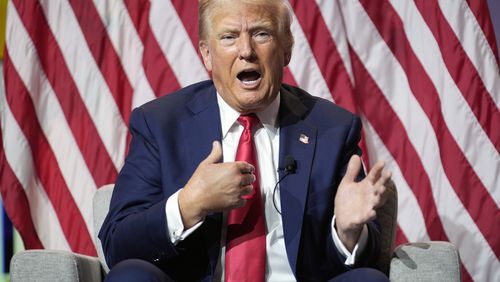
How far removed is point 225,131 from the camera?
6.71 ft

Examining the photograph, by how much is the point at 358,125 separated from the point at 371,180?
1.34ft

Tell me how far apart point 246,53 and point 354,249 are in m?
0.54

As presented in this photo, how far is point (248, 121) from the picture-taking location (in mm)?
2031

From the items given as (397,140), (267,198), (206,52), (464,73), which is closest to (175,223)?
(267,198)

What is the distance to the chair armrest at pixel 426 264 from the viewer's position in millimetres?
1824

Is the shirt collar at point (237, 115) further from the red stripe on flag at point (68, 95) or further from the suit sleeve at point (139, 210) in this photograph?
the red stripe on flag at point (68, 95)

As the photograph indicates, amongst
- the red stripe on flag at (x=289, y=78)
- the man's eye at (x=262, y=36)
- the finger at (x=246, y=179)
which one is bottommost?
the finger at (x=246, y=179)

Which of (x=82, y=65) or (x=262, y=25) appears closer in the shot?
(x=262, y=25)

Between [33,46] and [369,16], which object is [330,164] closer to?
[369,16]

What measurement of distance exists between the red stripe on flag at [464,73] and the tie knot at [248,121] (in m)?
0.98

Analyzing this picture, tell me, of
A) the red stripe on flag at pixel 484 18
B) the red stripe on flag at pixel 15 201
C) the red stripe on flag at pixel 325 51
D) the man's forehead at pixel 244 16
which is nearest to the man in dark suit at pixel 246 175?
the man's forehead at pixel 244 16

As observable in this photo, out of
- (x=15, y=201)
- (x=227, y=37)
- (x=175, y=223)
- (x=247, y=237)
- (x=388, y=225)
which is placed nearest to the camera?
(x=175, y=223)

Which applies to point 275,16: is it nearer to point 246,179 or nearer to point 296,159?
point 296,159

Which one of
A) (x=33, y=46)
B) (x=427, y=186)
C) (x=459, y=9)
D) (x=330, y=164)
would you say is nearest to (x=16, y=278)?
(x=330, y=164)
